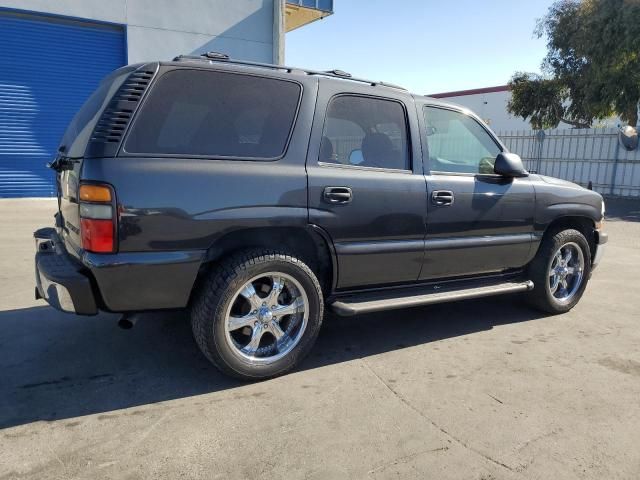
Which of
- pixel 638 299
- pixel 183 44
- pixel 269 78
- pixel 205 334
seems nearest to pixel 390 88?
pixel 269 78

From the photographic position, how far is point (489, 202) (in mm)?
4047

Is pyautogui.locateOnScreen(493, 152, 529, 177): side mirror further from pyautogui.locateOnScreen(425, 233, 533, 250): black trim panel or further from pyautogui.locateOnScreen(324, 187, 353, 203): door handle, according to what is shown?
pyautogui.locateOnScreen(324, 187, 353, 203): door handle

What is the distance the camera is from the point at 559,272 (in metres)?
4.71

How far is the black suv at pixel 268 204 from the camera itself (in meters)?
2.79

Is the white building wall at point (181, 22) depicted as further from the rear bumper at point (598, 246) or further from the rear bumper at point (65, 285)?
the rear bumper at point (598, 246)

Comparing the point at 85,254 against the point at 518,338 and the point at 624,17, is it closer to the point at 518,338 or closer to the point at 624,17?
the point at 518,338

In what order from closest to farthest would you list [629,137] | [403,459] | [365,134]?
[403,459], [365,134], [629,137]

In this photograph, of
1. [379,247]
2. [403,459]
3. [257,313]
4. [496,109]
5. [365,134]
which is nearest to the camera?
[403,459]

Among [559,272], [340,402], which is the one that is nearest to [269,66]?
[340,402]

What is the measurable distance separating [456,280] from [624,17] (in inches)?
623

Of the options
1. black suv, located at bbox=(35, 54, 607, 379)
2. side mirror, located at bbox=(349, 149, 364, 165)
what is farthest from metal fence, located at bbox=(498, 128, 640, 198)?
side mirror, located at bbox=(349, 149, 364, 165)

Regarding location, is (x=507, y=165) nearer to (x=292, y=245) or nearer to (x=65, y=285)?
(x=292, y=245)

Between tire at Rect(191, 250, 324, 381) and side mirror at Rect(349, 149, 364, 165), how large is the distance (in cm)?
82

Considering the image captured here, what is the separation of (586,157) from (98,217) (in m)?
18.0
